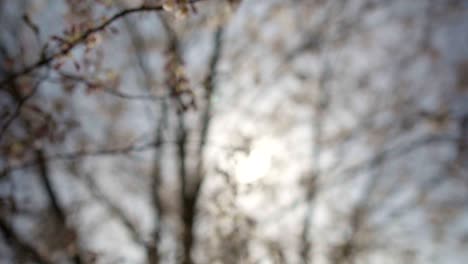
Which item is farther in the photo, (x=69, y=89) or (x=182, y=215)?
(x=182, y=215)

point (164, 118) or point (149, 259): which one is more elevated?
point (164, 118)

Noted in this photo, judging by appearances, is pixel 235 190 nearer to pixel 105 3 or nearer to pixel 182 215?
pixel 182 215

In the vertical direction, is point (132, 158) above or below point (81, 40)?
above

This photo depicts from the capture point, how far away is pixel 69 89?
3.52m

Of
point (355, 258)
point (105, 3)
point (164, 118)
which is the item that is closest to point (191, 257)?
point (164, 118)

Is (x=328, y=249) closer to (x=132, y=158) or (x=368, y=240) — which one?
(x=368, y=240)

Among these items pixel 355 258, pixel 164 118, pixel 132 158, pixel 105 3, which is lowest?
pixel 355 258

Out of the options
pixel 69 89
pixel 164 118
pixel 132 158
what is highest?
pixel 164 118

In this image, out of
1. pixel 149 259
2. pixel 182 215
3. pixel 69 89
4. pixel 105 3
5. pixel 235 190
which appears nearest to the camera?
pixel 105 3

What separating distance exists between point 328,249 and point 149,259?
10.5 feet

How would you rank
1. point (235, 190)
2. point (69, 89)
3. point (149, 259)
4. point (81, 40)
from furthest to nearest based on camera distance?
point (149, 259) < point (235, 190) < point (69, 89) < point (81, 40)

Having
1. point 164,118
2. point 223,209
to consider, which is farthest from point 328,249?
point 164,118

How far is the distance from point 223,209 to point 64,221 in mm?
2727

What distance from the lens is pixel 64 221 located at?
20.6 feet
